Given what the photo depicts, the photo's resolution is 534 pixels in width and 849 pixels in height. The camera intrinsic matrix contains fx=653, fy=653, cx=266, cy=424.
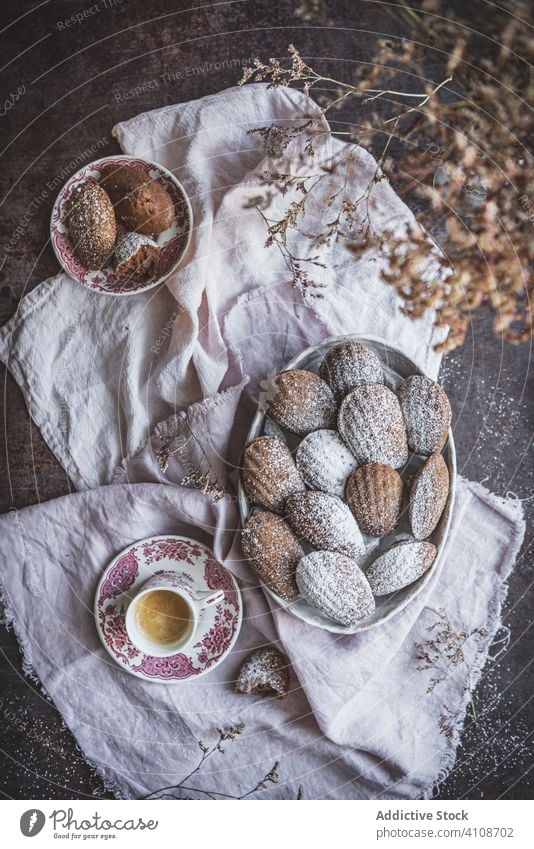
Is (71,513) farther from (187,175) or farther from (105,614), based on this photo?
(187,175)

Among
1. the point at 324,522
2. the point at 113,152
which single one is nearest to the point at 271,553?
the point at 324,522

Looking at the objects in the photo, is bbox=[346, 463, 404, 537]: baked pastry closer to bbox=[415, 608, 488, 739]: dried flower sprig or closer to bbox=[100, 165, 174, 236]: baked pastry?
bbox=[415, 608, 488, 739]: dried flower sprig

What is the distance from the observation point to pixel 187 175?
61 centimetres

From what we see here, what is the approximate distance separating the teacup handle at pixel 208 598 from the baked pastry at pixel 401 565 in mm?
136

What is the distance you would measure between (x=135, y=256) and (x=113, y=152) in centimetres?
12

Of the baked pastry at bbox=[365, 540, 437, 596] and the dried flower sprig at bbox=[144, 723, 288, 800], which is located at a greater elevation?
the baked pastry at bbox=[365, 540, 437, 596]

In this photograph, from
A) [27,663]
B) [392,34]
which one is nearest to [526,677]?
[27,663]

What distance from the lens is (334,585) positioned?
0.55m

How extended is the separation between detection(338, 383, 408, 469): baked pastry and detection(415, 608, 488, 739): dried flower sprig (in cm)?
18

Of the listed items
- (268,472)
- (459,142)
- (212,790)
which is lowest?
(212,790)

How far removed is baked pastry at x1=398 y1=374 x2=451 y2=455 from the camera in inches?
22.2

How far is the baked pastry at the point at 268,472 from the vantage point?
565 mm

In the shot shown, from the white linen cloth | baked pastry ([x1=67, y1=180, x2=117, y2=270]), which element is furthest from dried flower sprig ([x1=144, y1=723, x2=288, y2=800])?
baked pastry ([x1=67, y1=180, x2=117, y2=270])

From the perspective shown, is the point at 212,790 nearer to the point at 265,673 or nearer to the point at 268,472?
the point at 265,673
